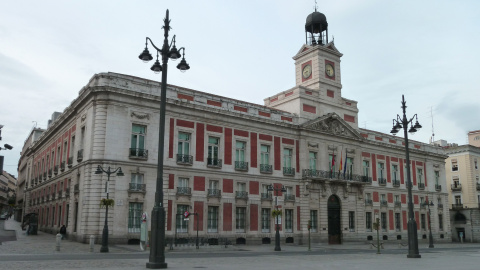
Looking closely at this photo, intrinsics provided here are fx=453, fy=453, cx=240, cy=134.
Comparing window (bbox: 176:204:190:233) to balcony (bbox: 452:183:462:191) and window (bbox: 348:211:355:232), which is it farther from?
balcony (bbox: 452:183:462:191)

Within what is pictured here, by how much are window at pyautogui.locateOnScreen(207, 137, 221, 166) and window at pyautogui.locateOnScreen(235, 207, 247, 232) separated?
4.33m

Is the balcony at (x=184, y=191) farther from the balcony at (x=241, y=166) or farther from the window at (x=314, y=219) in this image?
the window at (x=314, y=219)

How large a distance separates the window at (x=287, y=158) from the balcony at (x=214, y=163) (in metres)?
7.07

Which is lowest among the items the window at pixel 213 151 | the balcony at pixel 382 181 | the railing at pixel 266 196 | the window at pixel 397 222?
the window at pixel 397 222

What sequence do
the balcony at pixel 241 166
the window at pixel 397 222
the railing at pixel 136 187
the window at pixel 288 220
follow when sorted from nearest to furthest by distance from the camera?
the railing at pixel 136 187 < the balcony at pixel 241 166 < the window at pixel 288 220 < the window at pixel 397 222

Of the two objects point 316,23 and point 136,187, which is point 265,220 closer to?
point 136,187

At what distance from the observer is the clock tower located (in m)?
42.4

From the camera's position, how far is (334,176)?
42656 mm

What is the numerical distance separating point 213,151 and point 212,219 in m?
5.31

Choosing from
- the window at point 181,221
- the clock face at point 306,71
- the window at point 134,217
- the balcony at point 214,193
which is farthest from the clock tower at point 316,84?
the window at point 134,217

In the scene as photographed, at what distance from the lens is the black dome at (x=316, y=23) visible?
46259 mm

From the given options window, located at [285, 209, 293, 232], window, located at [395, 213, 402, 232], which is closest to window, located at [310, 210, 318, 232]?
window, located at [285, 209, 293, 232]

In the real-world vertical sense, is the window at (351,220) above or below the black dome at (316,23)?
below

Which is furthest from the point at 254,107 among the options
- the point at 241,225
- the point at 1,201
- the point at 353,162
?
the point at 1,201
